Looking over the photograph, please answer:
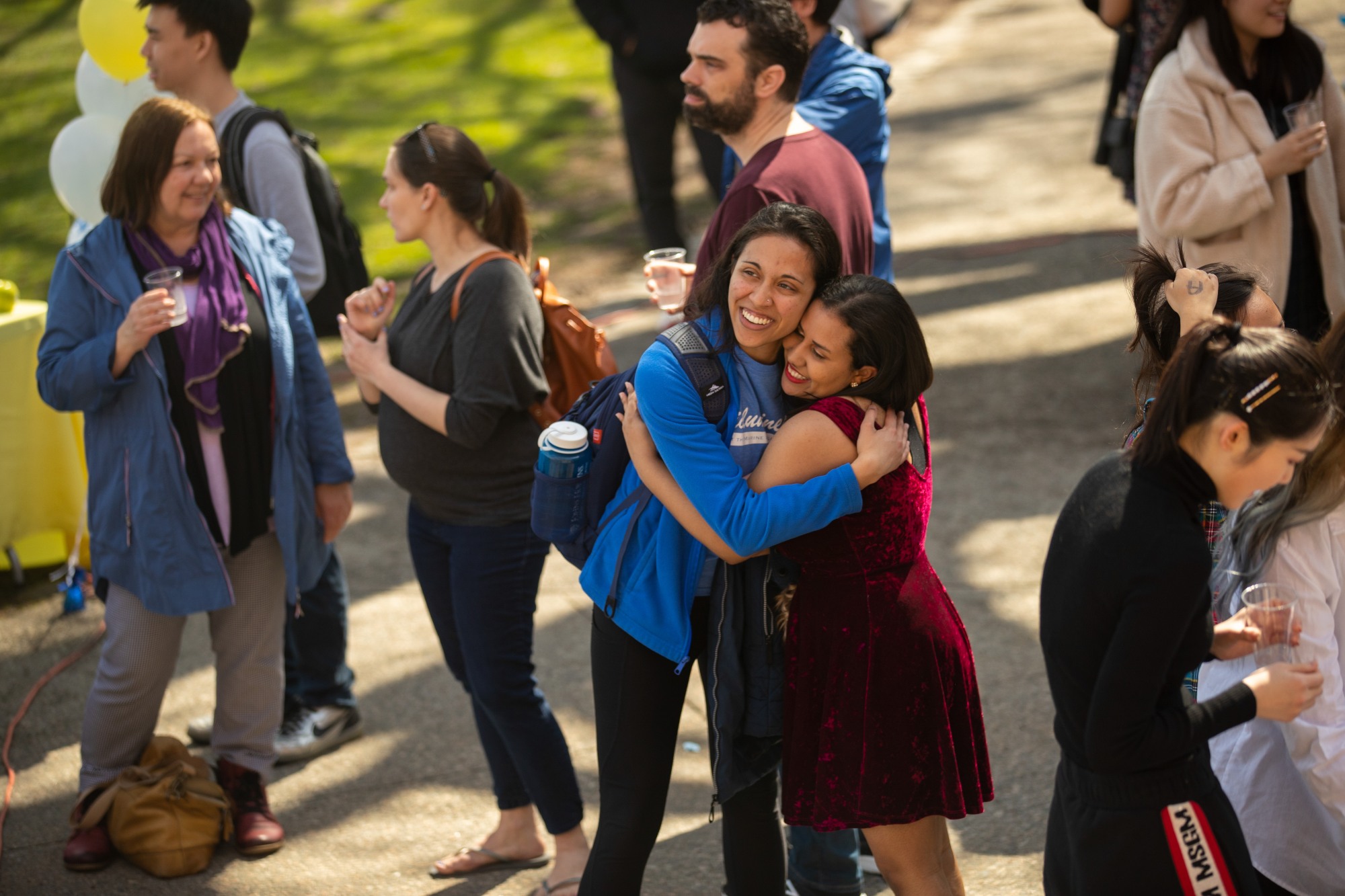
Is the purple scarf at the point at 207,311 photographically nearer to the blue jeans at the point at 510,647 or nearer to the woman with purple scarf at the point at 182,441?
the woman with purple scarf at the point at 182,441

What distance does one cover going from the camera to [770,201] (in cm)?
306

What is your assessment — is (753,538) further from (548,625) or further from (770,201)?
(548,625)

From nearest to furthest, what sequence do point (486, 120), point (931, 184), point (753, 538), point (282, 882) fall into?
1. point (753, 538)
2. point (282, 882)
3. point (931, 184)
4. point (486, 120)

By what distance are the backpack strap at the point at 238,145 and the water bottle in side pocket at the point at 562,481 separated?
192cm

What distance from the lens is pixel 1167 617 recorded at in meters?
1.95

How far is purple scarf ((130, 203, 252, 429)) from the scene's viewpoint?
341cm

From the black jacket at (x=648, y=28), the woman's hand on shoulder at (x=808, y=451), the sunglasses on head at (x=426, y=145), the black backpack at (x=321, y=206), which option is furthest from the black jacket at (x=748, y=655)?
the black jacket at (x=648, y=28)

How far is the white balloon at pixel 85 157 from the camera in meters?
4.74

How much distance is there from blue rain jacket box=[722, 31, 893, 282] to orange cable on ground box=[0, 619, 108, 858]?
251cm

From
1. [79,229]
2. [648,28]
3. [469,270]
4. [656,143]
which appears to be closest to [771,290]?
[469,270]

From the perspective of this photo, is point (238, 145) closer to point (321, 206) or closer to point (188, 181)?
point (321, 206)

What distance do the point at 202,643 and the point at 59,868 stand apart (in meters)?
1.34

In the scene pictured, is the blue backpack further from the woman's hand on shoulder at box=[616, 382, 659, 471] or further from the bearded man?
the bearded man

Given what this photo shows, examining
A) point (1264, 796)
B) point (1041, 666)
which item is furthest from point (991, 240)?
point (1264, 796)
